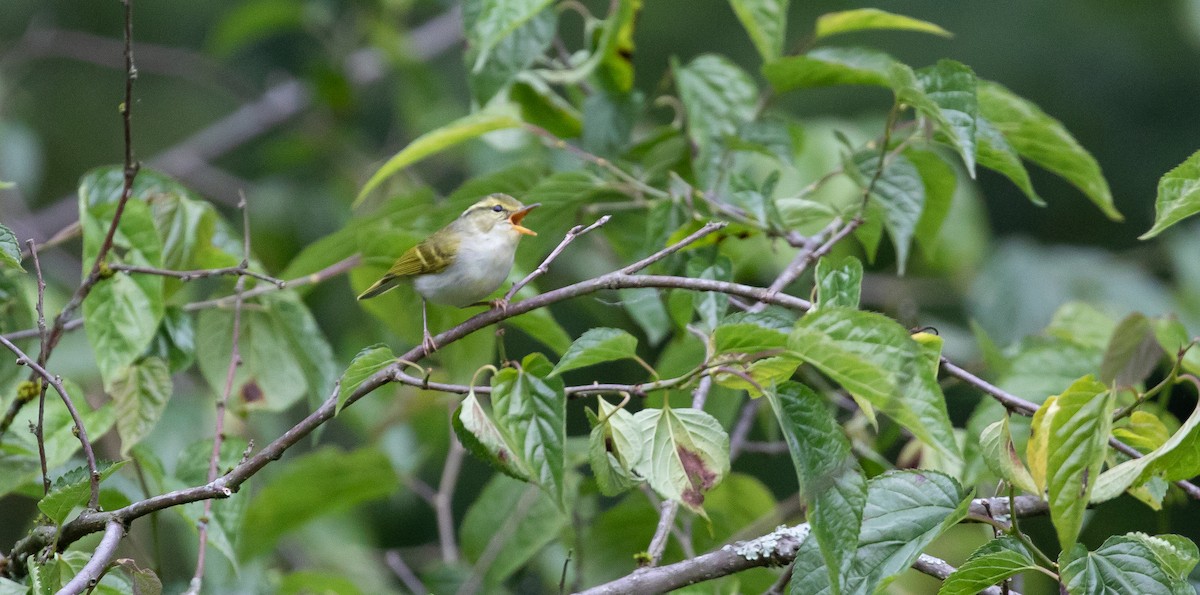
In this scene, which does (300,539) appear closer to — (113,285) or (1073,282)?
(113,285)

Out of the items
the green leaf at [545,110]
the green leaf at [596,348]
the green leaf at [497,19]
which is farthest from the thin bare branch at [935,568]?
the green leaf at [545,110]

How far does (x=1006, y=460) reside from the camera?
1467 mm

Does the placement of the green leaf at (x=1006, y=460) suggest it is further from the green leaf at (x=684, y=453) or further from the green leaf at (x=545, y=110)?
the green leaf at (x=545, y=110)

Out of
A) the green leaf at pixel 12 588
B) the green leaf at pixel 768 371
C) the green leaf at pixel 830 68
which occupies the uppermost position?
the green leaf at pixel 830 68

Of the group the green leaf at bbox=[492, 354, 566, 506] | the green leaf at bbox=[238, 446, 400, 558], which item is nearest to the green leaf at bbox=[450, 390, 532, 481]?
the green leaf at bbox=[492, 354, 566, 506]

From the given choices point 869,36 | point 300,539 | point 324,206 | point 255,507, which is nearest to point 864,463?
point 255,507

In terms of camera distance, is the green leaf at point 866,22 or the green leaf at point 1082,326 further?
the green leaf at point 1082,326

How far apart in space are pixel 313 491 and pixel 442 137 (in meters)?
1.06

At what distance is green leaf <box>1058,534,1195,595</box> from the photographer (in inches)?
53.8

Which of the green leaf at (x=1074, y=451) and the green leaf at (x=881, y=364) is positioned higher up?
the green leaf at (x=881, y=364)

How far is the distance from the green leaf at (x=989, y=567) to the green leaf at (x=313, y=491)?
5.69 ft

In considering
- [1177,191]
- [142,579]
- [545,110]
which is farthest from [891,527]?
[545,110]

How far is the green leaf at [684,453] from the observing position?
58.2 inches

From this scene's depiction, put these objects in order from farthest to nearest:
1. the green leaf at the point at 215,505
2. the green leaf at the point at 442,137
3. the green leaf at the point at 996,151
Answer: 1. the green leaf at the point at 442,137
2. the green leaf at the point at 996,151
3. the green leaf at the point at 215,505
